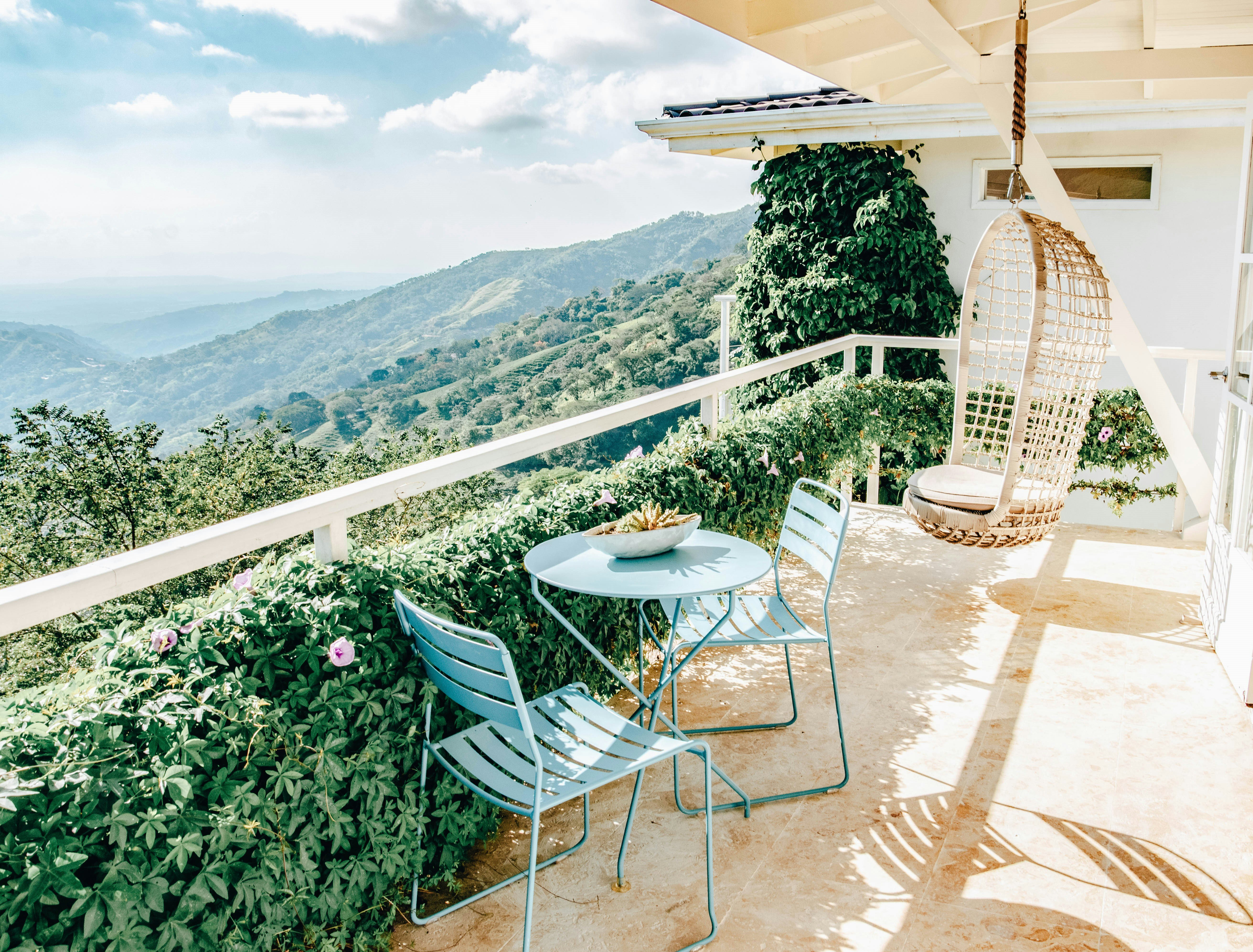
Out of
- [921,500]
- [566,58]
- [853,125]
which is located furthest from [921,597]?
[566,58]

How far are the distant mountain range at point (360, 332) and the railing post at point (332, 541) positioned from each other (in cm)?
1898

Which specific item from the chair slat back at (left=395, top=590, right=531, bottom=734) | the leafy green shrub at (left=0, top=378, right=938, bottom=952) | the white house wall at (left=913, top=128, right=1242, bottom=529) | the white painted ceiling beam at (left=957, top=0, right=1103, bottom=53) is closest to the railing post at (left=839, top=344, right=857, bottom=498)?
the white painted ceiling beam at (left=957, top=0, right=1103, bottom=53)

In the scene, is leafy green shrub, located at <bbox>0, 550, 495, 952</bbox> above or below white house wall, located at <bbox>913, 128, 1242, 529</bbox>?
below

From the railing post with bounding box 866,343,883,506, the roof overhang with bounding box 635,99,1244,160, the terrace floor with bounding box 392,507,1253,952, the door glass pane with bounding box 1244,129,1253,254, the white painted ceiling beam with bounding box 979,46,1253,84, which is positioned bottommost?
the terrace floor with bounding box 392,507,1253,952

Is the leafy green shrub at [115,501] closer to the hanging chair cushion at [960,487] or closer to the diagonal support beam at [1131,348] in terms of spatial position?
the hanging chair cushion at [960,487]

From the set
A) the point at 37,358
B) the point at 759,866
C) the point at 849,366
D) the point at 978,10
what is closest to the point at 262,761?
the point at 759,866

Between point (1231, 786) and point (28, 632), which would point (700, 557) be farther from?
point (28, 632)

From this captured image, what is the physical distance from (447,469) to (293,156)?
38977 mm

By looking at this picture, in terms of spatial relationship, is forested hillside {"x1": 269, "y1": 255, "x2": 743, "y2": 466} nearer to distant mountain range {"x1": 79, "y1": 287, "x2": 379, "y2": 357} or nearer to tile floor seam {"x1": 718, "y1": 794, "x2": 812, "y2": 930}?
distant mountain range {"x1": 79, "y1": 287, "x2": 379, "y2": 357}

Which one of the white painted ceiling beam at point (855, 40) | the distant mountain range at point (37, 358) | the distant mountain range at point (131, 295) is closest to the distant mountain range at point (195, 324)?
the distant mountain range at point (131, 295)

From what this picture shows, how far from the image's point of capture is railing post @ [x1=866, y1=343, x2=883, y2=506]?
19.4 feet

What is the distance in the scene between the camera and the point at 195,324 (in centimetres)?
2547

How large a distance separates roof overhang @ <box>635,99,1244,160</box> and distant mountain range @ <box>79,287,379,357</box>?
19.8 meters

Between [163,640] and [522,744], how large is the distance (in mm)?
830
